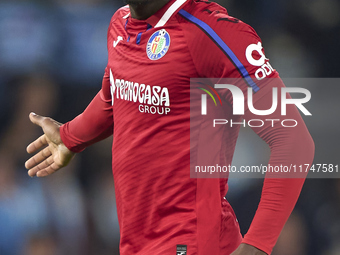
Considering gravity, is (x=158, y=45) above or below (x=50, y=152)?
above

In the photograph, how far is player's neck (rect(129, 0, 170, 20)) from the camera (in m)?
1.86

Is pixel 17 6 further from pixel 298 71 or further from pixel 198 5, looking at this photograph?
pixel 198 5

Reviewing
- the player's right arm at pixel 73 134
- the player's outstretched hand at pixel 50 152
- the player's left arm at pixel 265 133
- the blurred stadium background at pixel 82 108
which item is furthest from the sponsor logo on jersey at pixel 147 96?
the blurred stadium background at pixel 82 108

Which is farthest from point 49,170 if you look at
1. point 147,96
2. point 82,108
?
point 82,108

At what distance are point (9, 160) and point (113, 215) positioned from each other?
2.52 ft

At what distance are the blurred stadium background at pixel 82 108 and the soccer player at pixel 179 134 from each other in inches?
73.4

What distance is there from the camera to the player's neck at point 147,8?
6.12ft

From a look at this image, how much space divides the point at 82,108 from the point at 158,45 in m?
2.10

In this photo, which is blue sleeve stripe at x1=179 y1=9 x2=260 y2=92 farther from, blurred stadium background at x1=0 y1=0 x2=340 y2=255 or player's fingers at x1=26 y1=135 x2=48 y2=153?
blurred stadium background at x1=0 y1=0 x2=340 y2=255

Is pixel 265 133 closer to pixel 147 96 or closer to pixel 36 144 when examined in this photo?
pixel 147 96

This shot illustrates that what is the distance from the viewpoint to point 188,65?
1746 millimetres

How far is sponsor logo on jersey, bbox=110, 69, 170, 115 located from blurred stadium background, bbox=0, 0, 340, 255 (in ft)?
6.48

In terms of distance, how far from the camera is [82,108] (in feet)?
12.5

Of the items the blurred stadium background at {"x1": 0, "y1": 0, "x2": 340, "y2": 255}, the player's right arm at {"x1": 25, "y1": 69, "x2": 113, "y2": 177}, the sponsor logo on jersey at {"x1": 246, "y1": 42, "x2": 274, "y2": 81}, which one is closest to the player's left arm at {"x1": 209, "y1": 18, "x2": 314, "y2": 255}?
the sponsor logo on jersey at {"x1": 246, "y1": 42, "x2": 274, "y2": 81}
